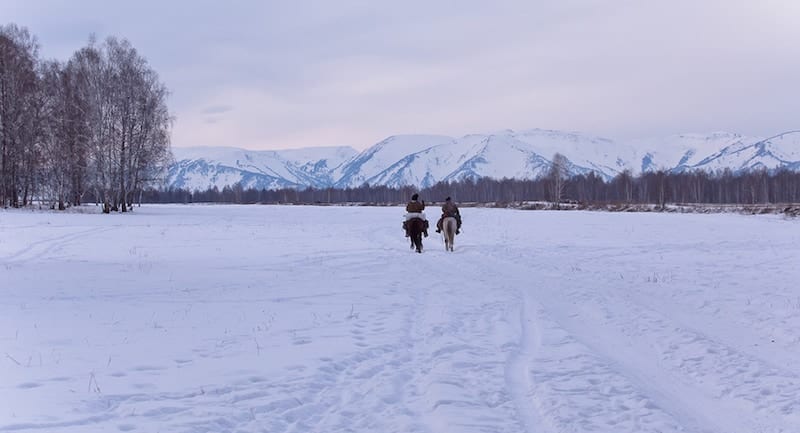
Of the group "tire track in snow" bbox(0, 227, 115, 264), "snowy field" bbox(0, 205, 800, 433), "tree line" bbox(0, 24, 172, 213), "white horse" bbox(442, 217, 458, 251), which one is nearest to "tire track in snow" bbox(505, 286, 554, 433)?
"snowy field" bbox(0, 205, 800, 433)

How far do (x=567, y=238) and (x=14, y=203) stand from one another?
46.2 meters

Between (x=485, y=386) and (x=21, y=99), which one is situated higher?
(x=21, y=99)

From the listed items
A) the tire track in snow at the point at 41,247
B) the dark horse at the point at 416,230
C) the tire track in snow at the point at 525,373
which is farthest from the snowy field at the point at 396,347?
the dark horse at the point at 416,230

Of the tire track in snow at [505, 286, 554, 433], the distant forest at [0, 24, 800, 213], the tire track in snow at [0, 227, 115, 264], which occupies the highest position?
the distant forest at [0, 24, 800, 213]

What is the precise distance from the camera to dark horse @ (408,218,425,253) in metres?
21.0

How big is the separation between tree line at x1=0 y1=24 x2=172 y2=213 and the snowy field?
3326cm

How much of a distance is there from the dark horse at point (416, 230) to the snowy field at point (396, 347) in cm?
414

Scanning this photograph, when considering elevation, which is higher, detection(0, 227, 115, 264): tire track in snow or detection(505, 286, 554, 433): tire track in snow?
detection(0, 227, 115, 264): tire track in snow

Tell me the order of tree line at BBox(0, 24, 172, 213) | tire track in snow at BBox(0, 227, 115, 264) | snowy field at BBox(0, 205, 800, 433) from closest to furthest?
snowy field at BBox(0, 205, 800, 433)
tire track in snow at BBox(0, 227, 115, 264)
tree line at BBox(0, 24, 172, 213)

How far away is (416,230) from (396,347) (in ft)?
43.4

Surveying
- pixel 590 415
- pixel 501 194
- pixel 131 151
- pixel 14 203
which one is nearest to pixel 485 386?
pixel 590 415

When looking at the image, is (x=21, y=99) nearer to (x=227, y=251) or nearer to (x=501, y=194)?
(x=227, y=251)

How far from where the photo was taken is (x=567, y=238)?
27.3 metres

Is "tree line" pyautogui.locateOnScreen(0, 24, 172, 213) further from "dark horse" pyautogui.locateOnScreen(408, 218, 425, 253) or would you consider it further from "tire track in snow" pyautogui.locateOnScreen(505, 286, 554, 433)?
"tire track in snow" pyautogui.locateOnScreen(505, 286, 554, 433)
